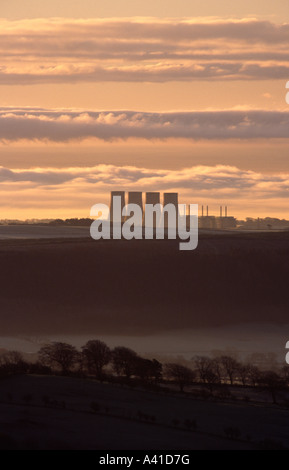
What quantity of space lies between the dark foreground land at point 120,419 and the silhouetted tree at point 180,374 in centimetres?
714

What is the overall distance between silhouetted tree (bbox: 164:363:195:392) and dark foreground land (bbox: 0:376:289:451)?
7.14 metres

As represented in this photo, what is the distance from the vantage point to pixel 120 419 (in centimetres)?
16038

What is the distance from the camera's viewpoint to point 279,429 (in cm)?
15850

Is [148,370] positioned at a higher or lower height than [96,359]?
lower

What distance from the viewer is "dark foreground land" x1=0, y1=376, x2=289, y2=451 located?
14625 cm

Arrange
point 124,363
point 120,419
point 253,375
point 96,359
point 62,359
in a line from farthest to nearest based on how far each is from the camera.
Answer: point 62,359 → point 96,359 → point 124,363 → point 253,375 → point 120,419

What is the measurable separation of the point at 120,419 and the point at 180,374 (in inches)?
1143

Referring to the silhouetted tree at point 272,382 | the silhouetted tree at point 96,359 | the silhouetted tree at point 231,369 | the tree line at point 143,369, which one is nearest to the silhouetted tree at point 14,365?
the tree line at point 143,369

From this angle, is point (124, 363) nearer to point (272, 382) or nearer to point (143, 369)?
point (143, 369)

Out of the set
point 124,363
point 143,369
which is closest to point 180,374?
point 143,369

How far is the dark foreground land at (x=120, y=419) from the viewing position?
146 meters

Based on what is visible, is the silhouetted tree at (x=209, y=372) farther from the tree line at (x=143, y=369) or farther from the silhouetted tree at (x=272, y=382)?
the silhouetted tree at (x=272, y=382)
